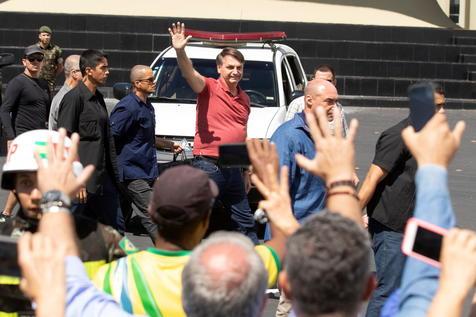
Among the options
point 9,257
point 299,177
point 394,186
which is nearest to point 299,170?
point 299,177

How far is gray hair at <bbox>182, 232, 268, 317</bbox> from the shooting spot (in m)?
3.20

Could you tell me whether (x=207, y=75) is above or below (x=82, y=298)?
above

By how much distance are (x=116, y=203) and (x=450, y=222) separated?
6.18 meters

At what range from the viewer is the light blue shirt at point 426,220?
3389 millimetres

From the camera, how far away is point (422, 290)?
3400 millimetres

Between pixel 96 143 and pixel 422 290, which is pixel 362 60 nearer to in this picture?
pixel 96 143

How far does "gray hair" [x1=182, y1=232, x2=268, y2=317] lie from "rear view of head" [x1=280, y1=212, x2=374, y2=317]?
0.14 metres

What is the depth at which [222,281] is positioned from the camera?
3.20 meters

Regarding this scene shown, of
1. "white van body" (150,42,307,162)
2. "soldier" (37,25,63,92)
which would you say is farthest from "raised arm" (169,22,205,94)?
"soldier" (37,25,63,92)

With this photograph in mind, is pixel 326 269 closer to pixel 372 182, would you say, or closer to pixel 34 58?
pixel 372 182

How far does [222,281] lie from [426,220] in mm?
602

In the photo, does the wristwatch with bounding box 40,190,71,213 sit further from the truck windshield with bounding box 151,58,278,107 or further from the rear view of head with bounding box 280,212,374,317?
the truck windshield with bounding box 151,58,278,107

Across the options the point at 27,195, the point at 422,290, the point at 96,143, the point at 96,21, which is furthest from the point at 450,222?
the point at 96,21

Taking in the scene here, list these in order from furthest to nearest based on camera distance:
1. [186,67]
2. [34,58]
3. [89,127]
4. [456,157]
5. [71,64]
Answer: [456,157]
[34,58]
[71,64]
[186,67]
[89,127]
